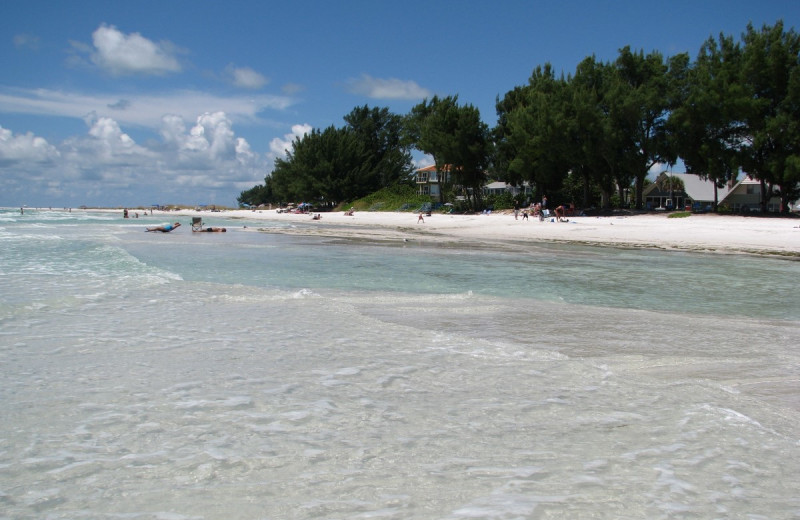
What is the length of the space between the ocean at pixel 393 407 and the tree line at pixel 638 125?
37.0 metres

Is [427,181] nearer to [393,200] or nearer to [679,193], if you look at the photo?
[393,200]

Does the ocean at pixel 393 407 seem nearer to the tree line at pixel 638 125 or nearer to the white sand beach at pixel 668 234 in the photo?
the white sand beach at pixel 668 234

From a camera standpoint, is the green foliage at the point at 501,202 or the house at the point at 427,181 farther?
the house at the point at 427,181

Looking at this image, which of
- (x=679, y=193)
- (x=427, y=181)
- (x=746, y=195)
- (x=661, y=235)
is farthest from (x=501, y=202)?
(x=427, y=181)

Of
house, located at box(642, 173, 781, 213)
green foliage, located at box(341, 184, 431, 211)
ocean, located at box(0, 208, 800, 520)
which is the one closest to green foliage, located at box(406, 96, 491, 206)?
green foliage, located at box(341, 184, 431, 211)

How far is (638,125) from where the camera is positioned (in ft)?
156

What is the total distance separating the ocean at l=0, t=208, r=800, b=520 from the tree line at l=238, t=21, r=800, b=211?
121 ft

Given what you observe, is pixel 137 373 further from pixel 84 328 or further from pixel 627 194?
pixel 627 194

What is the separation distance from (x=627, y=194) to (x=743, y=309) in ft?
212

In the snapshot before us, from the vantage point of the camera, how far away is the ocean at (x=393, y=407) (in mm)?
3359

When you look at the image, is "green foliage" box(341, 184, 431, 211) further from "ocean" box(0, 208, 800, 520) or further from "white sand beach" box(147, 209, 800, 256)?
"ocean" box(0, 208, 800, 520)

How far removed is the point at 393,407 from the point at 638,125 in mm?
48165

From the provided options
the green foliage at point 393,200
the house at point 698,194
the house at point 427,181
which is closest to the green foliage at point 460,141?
the green foliage at point 393,200

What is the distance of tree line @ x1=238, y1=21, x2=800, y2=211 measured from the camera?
135 feet
